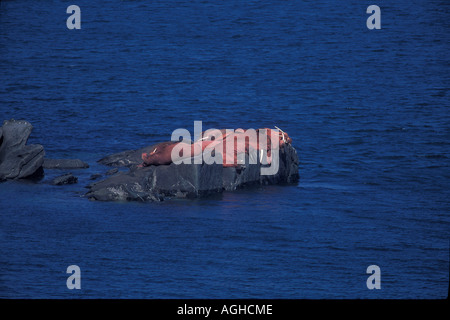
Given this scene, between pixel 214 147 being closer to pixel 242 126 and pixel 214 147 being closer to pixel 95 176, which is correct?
pixel 95 176

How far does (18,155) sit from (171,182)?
5864 millimetres

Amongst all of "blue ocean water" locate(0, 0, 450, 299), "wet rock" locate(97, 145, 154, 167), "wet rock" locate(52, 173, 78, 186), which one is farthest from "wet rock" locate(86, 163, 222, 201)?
"wet rock" locate(97, 145, 154, 167)

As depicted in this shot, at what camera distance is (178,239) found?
23.3 metres

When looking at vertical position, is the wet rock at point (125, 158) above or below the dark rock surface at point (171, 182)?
above

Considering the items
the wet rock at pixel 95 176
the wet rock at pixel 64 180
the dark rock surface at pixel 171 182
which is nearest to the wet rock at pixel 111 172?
the wet rock at pixel 95 176

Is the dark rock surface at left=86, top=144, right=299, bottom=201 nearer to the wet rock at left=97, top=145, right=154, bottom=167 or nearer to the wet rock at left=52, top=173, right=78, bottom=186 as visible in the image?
the wet rock at left=52, top=173, right=78, bottom=186

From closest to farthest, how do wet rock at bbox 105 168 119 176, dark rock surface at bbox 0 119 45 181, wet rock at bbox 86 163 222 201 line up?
wet rock at bbox 86 163 222 201
dark rock surface at bbox 0 119 45 181
wet rock at bbox 105 168 119 176

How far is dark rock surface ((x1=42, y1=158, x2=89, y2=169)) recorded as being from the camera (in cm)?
3091

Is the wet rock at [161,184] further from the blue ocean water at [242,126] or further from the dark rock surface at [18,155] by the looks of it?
the dark rock surface at [18,155]

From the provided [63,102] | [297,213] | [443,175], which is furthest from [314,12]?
[297,213]

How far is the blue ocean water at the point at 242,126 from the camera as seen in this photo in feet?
69.9

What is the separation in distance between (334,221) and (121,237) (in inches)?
257

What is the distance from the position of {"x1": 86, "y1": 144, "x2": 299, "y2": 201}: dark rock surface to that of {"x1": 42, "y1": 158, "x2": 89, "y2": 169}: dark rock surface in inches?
128

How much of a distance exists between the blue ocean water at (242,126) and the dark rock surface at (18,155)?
760mm
